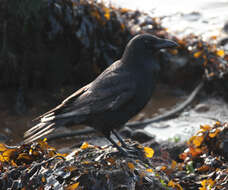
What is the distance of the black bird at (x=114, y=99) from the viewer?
4.02 metres

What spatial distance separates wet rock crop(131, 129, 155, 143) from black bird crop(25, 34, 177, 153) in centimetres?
222

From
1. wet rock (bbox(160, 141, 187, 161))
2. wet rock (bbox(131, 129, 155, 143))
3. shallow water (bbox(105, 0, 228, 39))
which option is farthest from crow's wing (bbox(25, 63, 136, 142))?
shallow water (bbox(105, 0, 228, 39))

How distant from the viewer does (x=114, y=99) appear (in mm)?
4102

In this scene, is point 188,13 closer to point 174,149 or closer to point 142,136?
point 142,136

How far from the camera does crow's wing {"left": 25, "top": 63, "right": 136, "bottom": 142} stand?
13.1ft

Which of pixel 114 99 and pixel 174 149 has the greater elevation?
pixel 114 99

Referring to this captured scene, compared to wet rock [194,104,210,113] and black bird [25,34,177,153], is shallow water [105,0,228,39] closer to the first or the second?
→ wet rock [194,104,210,113]

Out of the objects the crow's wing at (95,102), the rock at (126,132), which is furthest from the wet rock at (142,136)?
the crow's wing at (95,102)

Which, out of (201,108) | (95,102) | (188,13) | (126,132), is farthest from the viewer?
(188,13)

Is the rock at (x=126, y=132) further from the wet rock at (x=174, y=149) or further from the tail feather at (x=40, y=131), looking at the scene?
the tail feather at (x=40, y=131)

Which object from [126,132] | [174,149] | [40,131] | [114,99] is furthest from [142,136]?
[40,131]

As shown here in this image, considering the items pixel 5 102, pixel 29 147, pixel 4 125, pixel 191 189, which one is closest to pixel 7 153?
pixel 29 147

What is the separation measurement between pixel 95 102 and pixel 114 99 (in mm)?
196

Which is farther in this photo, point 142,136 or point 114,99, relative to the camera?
point 142,136
